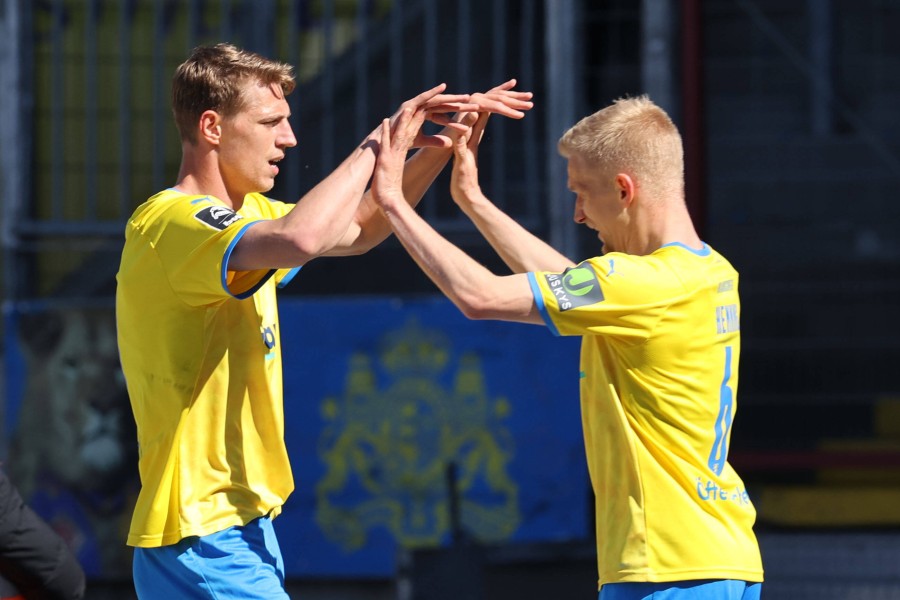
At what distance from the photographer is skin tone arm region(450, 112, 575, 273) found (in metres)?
3.69

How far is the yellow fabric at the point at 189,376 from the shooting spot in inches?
126

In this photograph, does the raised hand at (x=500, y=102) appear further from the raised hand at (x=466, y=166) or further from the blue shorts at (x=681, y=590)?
the blue shorts at (x=681, y=590)

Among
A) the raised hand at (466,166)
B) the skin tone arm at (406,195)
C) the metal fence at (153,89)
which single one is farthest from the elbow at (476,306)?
the metal fence at (153,89)

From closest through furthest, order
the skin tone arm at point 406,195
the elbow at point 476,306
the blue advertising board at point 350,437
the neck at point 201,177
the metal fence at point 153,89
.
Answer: the elbow at point 476,306, the neck at point 201,177, the skin tone arm at point 406,195, the blue advertising board at point 350,437, the metal fence at point 153,89

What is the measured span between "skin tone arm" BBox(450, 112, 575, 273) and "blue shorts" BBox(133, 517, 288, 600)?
3.29 feet

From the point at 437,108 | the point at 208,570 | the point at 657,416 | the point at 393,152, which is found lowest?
the point at 208,570

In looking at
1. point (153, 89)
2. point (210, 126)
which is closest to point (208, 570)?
point (210, 126)

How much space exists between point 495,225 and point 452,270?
0.54 meters

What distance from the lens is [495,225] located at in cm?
372

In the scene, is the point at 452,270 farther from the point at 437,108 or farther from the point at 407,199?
the point at 407,199

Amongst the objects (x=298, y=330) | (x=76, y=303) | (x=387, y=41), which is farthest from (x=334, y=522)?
(x=387, y=41)

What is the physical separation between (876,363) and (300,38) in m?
3.62

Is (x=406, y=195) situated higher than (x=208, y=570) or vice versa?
(x=406, y=195)

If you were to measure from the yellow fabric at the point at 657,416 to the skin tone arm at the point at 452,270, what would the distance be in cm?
5
